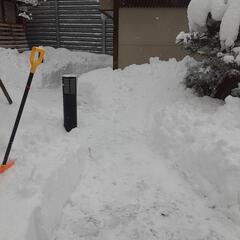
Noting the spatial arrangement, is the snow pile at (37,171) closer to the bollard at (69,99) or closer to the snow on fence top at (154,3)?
the bollard at (69,99)

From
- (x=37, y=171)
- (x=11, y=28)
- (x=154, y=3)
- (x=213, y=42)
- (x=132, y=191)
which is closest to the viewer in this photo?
(x=37, y=171)

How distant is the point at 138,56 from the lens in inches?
320

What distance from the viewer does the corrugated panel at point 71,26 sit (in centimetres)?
1345

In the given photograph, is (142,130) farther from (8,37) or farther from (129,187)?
(8,37)

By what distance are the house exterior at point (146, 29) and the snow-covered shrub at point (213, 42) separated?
7.88ft

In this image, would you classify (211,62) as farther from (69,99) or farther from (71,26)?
(71,26)

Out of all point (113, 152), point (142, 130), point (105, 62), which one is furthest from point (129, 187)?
point (105, 62)

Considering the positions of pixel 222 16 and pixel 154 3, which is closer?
pixel 222 16

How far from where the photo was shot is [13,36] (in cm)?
1211

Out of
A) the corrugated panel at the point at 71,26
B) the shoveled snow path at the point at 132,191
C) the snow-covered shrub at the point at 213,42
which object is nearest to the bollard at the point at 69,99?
the shoveled snow path at the point at 132,191

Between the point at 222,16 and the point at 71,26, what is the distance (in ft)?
33.0

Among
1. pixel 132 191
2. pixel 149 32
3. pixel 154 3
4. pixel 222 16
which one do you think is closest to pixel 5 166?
pixel 132 191

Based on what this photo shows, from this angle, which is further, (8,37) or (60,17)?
(60,17)

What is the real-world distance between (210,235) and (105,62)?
34.3 ft
